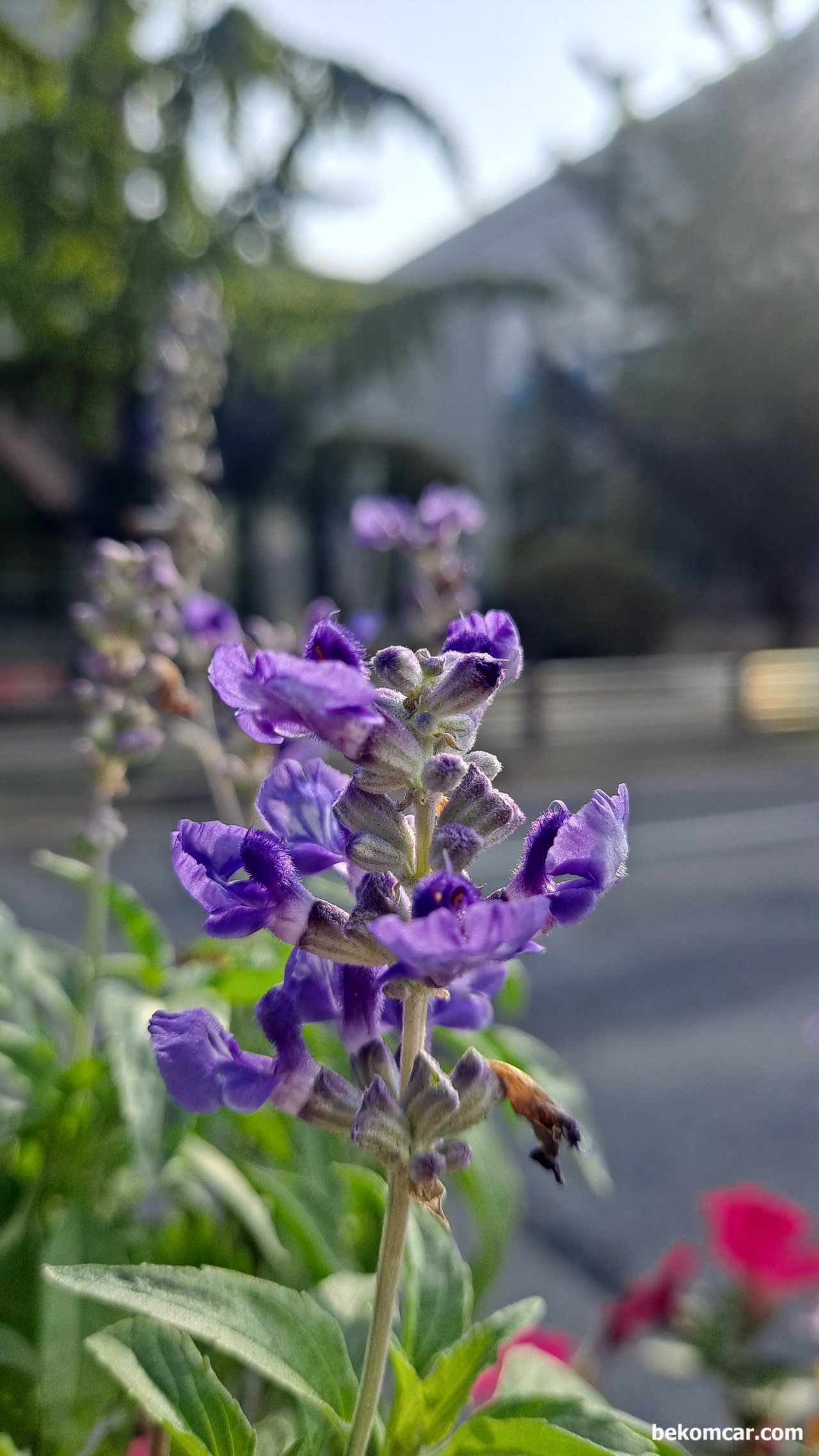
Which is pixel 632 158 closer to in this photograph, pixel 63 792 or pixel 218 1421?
pixel 63 792

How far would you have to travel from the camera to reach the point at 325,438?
17.7 m

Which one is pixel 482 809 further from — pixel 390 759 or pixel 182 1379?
pixel 182 1379

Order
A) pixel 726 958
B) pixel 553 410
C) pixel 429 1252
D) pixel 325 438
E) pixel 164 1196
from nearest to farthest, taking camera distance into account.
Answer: pixel 429 1252, pixel 164 1196, pixel 726 958, pixel 325 438, pixel 553 410

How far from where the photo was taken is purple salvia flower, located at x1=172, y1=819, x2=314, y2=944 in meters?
0.79

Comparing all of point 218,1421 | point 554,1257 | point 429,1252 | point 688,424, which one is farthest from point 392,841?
point 688,424

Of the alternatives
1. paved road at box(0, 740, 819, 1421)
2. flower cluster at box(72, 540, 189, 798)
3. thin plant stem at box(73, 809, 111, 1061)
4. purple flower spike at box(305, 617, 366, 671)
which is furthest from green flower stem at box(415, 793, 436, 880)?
paved road at box(0, 740, 819, 1421)

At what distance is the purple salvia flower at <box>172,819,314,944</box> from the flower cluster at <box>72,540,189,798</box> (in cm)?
121

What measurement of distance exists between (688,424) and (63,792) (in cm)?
1441

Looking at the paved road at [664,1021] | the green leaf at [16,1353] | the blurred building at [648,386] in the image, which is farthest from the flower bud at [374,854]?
the blurred building at [648,386]

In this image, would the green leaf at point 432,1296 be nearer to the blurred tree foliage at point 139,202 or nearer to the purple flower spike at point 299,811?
the purple flower spike at point 299,811

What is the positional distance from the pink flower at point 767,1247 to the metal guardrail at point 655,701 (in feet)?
36.5

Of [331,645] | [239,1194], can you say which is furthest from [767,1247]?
[331,645]

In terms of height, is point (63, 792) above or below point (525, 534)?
below

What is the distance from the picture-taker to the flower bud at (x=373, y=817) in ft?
2.54
